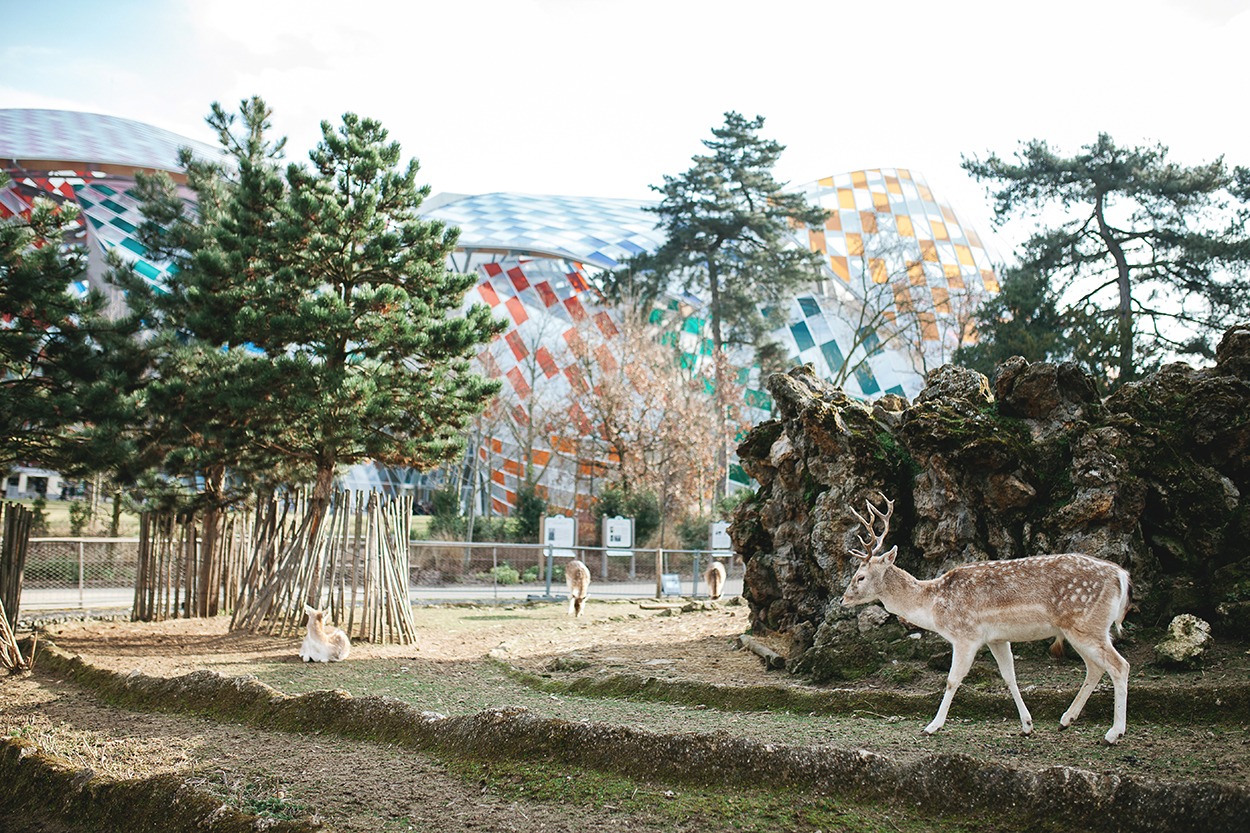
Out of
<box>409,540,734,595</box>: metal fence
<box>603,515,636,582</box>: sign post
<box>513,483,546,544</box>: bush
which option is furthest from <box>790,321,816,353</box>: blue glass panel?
<box>603,515,636,582</box>: sign post

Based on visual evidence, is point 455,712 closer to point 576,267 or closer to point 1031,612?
point 1031,612

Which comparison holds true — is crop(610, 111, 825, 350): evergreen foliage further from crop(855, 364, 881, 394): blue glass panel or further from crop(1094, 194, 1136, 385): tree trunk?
crop(1094, 194, 1136, 385): tree trunk

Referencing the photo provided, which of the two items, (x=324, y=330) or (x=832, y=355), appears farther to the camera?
(x=832, y=355)

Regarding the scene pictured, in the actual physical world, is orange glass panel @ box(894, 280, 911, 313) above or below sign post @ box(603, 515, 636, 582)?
above

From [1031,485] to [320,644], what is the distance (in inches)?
329

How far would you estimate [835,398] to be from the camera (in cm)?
1291

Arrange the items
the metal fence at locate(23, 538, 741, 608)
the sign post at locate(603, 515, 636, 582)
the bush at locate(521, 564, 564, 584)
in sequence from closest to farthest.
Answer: the metal fence at locate(23, 538, 741, 608) < the sign post at locate(603, 515, 636, 582) < the bush at locate(521, 564, 564, 584)

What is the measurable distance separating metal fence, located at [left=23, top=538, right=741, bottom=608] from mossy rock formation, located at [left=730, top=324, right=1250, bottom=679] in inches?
437

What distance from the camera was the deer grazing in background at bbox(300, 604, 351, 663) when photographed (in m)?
12.1

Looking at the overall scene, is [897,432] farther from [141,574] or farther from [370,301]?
[141,574]

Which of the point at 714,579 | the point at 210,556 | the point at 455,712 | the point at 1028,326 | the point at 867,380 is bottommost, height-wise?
the point at 455,712

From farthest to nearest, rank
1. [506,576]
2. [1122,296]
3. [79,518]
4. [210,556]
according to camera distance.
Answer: [79,518] < [506,576] < [1122,296] < [210,556]

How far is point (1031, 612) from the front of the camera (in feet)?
22.8

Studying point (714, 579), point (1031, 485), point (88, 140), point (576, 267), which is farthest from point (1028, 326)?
point (88, 140)
